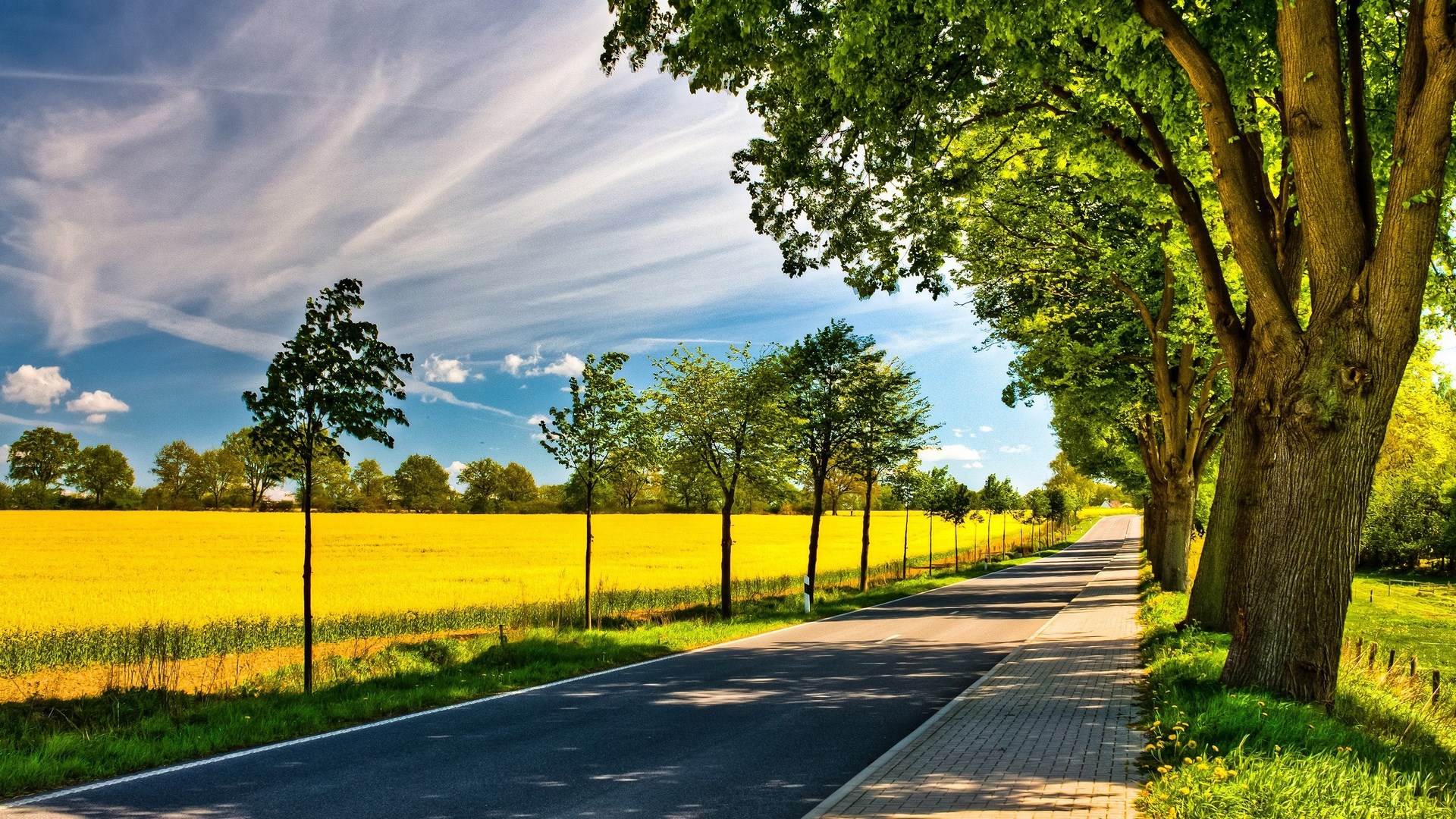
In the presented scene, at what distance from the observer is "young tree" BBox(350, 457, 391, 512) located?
92.4m

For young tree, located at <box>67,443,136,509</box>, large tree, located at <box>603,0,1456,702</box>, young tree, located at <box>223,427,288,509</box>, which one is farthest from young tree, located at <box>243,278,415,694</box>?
young tree, located at <box>67,443,136,509</box>

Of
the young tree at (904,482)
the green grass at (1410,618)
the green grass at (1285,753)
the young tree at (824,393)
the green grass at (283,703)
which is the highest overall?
the young tree at (824,393)

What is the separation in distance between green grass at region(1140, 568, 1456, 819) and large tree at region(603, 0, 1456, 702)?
81 cm

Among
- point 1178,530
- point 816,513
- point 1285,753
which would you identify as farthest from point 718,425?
point 1285,753

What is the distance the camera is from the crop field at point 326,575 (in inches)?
683

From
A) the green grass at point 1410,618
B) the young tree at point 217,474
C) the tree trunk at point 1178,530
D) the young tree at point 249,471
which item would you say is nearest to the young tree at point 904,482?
the tree trunk at point 1178,530

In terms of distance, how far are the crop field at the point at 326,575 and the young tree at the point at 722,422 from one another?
4.47m

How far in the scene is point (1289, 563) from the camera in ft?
24.3

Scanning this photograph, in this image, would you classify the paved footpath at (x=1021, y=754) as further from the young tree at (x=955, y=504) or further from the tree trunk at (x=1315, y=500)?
the young tree at (x=955, y=504)

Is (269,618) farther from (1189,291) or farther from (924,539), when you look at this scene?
(924,539)

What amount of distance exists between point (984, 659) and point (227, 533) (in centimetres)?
4804

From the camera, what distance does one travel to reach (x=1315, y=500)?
7309 mm

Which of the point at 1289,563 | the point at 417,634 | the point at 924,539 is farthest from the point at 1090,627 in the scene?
the point at 924,539

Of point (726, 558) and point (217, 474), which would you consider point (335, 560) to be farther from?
point (217, 474)
